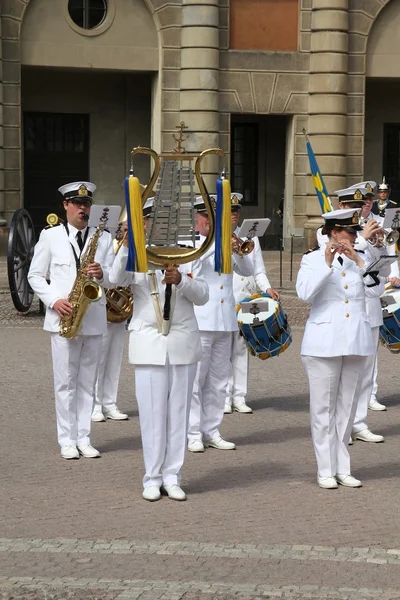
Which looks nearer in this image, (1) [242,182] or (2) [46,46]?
(2) [46,46]

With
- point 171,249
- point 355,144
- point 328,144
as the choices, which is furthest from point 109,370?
point 355,144

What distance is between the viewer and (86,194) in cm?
905

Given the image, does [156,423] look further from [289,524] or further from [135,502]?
[289,524]

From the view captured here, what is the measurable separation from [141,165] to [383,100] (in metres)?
6.07

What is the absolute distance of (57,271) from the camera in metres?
9.23

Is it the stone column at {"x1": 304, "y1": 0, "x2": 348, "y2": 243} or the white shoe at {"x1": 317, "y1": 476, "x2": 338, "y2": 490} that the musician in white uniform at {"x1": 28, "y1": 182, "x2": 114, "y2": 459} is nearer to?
the white shoe at {"x1": 317, "y1": 476, "x2": 338, "y2": 490}

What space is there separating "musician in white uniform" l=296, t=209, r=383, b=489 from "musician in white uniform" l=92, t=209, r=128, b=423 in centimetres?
272

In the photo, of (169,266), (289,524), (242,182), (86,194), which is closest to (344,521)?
(289,524)

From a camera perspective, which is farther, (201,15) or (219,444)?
(201,15)

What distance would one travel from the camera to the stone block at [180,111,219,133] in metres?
25.2

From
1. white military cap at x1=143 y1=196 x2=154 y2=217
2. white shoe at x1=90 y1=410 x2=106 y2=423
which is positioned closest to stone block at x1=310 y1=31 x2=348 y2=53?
white shoe at x1=90 y1=410 x2=106 y2=423

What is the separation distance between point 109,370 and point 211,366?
1.40 metres

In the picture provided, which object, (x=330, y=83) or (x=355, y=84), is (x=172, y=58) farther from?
(x=355, y=84)

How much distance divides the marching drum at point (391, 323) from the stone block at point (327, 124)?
15113 millimetres
